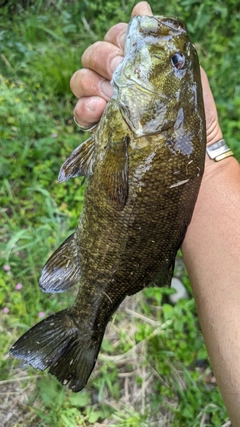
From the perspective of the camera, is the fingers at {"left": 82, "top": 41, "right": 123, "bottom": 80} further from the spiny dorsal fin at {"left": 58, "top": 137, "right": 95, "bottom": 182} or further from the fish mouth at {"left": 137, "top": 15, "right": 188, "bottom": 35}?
the spiny dorsal fin at {"left": 58, "top": 137, "right": 95, "bottom": 182}

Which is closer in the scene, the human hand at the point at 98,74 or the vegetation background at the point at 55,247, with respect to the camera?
the human hand at the point at 98,74

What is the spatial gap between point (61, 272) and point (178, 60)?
111 cm

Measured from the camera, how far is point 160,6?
4062 millimetres

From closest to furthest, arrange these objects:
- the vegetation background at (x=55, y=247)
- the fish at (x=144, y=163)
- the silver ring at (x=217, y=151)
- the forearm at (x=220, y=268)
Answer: the fish at (x=144, y=163) < the forearm at (x=220, y=268) < the silver ring at (x=217, y=151) < the vegetation background at (x=55, y=247)

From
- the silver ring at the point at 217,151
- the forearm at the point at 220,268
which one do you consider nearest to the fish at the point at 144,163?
the forearm at the point at 220,268

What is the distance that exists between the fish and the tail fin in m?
0.28

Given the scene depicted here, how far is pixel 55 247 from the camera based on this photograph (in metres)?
2.96

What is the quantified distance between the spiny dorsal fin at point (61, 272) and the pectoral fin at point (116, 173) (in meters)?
0.39

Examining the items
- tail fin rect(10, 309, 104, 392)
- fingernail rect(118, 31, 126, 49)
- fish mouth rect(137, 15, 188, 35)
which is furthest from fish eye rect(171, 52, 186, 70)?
tail fin rect(10, 309, 104, 392)

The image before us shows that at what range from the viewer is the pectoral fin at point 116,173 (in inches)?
67.0

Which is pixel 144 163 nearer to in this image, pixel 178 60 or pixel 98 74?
pixel 178 60

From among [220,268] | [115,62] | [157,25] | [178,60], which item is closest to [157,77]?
[178,60]

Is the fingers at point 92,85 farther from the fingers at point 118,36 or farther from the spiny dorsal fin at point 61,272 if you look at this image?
the spiny dorsal fin at point 61,272

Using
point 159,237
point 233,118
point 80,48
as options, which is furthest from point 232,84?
point 159,237
